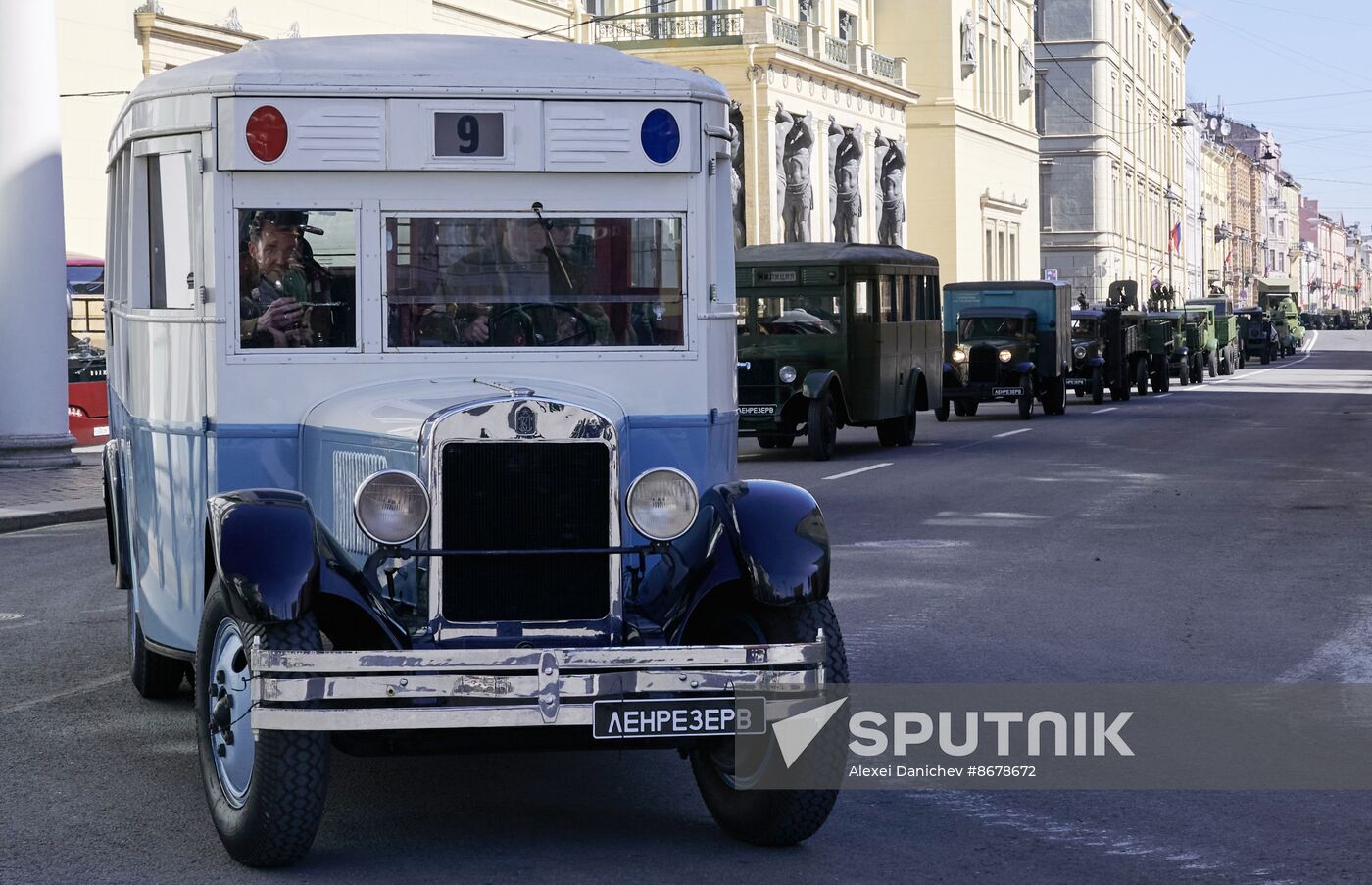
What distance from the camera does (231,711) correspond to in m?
5.75

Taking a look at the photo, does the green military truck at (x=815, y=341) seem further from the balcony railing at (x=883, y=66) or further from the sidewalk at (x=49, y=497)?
the balcony railing at (x=883, y=66)

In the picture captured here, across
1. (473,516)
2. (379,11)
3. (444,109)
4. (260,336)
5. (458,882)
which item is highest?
(379,11)

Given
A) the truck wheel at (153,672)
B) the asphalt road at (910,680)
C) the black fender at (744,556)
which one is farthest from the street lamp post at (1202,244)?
the black fender at (744,556)

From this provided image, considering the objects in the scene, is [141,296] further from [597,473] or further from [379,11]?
[379,11]

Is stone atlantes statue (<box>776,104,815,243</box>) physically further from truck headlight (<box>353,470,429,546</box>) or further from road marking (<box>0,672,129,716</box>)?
truck headlight (<box>353,470,429,546</box>)

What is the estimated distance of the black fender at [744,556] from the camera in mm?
5844

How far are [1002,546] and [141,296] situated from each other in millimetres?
7636

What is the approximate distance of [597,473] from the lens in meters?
5.89

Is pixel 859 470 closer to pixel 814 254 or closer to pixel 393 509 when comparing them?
pixel 814 254

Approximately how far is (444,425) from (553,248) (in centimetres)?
124

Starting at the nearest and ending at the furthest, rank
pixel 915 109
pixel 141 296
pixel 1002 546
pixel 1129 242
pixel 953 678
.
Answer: pixel 141 296 < pixel 953 678 < pixel 1002 546 < pixel 915 109 < pixel 1129 242

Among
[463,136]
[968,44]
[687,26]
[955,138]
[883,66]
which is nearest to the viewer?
[463,136]

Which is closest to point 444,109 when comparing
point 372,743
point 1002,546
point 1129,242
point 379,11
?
point 372,743

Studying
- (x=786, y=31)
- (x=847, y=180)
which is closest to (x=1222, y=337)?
(x=847, y=180)
